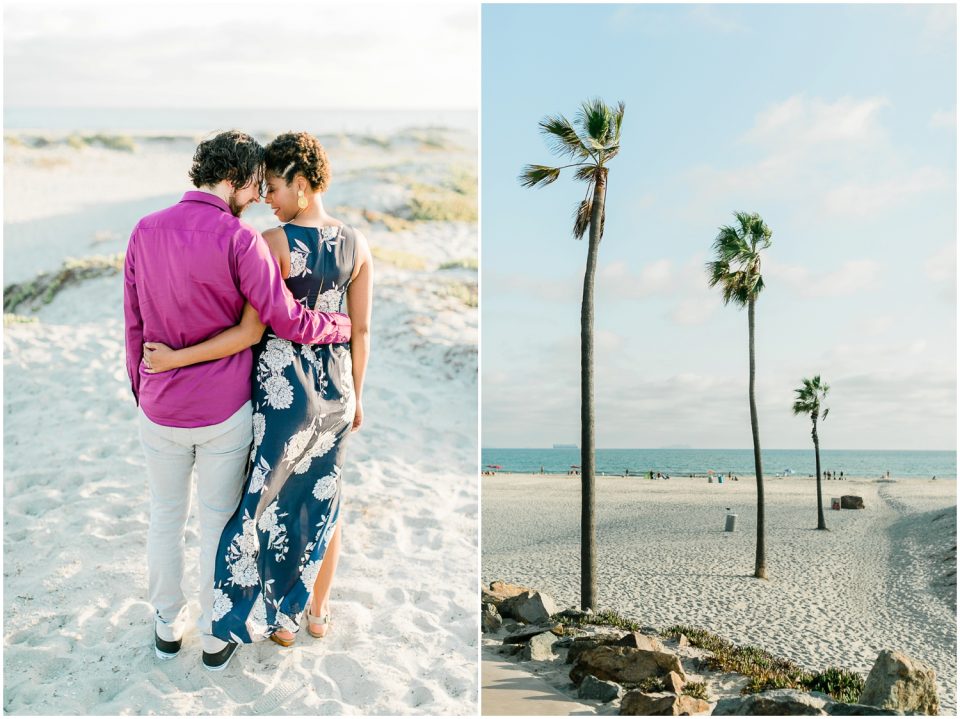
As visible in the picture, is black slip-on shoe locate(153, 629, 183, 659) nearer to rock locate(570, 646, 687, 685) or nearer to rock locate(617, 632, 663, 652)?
rock locate(570, 646, 687, 685)

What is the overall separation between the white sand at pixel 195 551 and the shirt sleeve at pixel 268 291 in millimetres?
1318

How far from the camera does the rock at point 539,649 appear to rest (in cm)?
604

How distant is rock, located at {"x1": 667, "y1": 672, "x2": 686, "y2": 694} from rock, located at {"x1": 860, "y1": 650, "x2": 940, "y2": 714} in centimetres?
110

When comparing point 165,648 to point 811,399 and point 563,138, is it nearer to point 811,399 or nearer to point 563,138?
point 563,138

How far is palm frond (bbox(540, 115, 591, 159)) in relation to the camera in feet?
31.0

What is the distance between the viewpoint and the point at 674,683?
5176 mm

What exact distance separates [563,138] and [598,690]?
6.31 metres

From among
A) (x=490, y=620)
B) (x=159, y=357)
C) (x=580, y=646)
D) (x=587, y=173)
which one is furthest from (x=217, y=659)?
(x=587, y=173)

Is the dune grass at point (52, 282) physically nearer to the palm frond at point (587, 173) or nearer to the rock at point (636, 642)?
the palm frond at point (587, 173)

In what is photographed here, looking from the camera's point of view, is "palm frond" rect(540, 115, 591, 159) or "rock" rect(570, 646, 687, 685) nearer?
"rock" rect(570, 646, 687, 685)

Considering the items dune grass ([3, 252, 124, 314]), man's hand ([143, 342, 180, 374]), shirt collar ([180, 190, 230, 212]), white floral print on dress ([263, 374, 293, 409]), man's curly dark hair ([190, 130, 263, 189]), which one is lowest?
white floral print on dress ([263, 374, 293, 409])

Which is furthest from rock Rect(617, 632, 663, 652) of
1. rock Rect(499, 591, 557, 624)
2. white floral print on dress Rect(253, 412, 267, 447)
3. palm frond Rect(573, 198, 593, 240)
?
palm frond Rect(573, 198, 593, 240)

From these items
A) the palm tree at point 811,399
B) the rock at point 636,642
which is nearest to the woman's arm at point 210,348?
the rock at point 636,642

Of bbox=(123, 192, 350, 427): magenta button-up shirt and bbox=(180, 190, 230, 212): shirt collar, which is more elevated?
bbox=(180, 190, 230, 212): shirt collar
